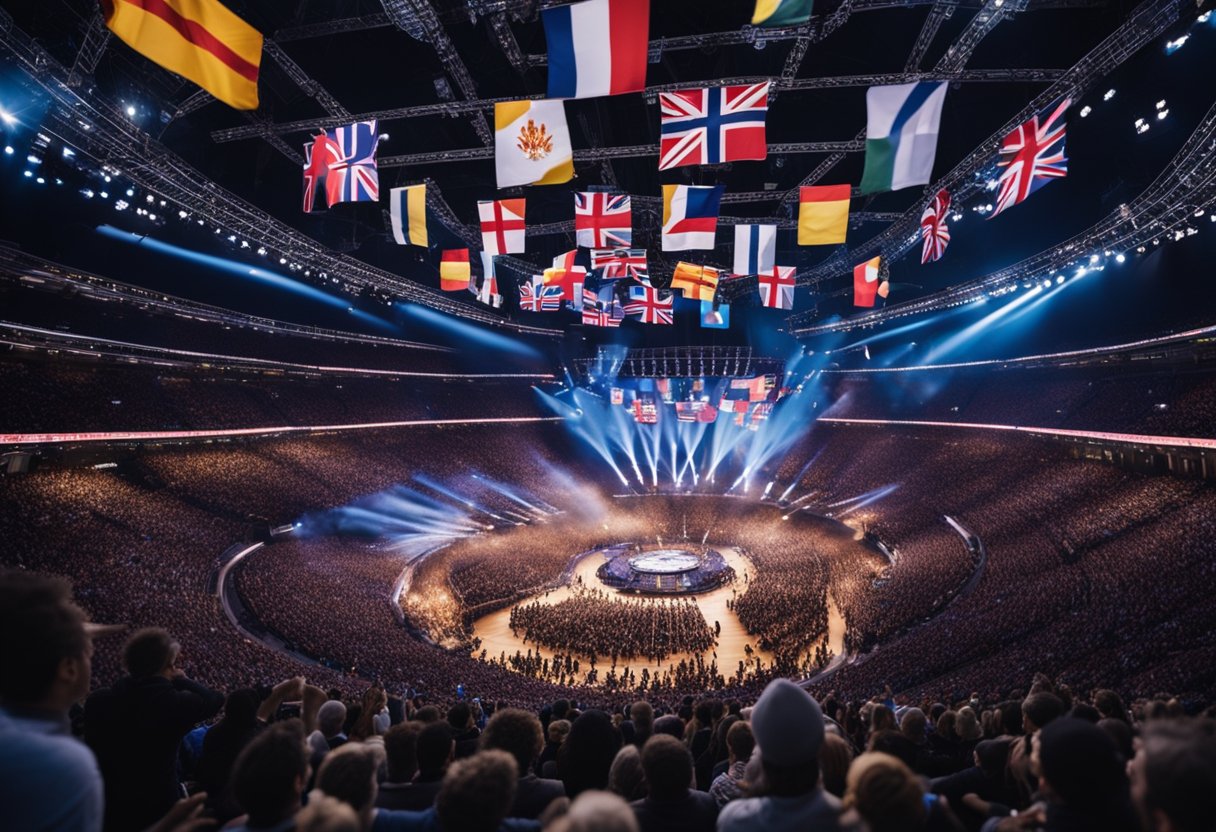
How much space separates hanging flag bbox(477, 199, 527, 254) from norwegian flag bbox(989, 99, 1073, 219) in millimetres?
12032

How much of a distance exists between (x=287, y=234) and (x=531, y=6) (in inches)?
590

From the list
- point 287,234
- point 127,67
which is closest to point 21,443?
point 287,234

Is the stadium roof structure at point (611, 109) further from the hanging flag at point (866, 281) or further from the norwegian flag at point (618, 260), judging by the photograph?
the hanging flag at point (866, 281)

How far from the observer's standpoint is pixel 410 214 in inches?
583

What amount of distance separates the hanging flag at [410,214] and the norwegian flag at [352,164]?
7.01ft

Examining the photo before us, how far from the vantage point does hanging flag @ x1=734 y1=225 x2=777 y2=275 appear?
16.5 metres

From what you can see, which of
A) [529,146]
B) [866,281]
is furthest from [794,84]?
[529,146]

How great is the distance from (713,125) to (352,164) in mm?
8351

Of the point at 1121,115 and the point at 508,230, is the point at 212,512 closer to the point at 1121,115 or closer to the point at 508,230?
the point at 508,230

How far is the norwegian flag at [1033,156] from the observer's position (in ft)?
37.2

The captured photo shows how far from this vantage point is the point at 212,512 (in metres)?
24.2

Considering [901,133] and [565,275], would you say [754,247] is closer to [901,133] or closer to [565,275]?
[901,133]

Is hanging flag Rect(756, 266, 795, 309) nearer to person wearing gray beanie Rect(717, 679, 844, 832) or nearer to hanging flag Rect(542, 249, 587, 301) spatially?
hanging flag Rect(542, 249, 587, 301)

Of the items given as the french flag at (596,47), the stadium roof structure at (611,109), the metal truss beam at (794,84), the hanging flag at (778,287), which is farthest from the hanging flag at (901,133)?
the hanging flag at (778,287)
